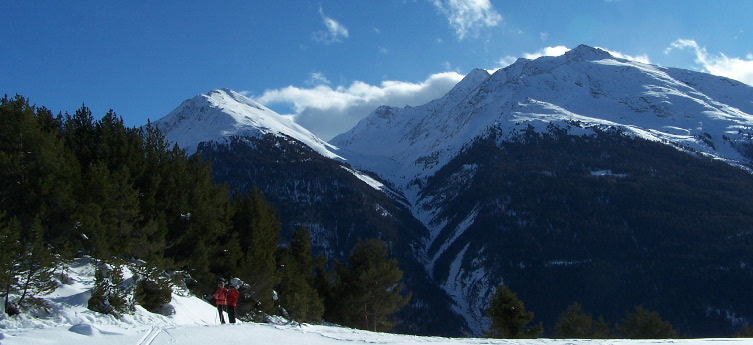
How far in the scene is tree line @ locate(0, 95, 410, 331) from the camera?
18.0 meters

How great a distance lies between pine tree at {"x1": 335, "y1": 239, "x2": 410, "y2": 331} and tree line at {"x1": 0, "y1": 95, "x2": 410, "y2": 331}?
10cm

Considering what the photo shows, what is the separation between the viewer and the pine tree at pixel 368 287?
142 feet

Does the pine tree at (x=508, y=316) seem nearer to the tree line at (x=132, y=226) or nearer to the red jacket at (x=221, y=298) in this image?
the tree line at (x=132, y=226)

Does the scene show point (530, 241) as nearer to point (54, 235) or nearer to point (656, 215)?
point (656, 215)

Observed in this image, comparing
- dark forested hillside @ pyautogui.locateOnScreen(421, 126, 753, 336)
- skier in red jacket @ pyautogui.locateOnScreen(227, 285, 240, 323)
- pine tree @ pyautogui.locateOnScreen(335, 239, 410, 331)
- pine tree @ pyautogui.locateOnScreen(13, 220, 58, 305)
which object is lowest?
dark forested hillside @ pyautogui.locateOnScreen(421, 126, 753, 336)

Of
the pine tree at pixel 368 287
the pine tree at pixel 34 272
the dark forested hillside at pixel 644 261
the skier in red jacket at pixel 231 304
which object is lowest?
the dark forested hillside at pixel 644 261

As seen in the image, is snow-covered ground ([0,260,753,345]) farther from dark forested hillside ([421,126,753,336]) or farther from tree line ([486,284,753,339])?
dark forested hillside ([421,126,753,336])

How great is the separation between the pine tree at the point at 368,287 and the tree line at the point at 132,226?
10 centimetres

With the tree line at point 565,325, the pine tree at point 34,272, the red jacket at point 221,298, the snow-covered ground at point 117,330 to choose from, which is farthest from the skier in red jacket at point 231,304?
the tree line at point 565,325

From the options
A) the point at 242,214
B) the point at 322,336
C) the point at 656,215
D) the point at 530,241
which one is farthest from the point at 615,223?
the point at 322,336

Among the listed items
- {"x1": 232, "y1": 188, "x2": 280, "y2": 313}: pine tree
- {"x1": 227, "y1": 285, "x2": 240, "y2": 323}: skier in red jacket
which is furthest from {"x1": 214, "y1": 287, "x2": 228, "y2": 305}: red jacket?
{"x1": 232, "y1": 188, "x2": 280, "y2": 313}: pine tree

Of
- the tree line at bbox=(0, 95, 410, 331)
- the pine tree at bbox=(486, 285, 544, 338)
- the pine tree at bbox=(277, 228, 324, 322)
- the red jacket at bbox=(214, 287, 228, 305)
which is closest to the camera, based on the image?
the tree line at bbox=(0, 95, 410, 331)

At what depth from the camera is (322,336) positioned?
17969 mm

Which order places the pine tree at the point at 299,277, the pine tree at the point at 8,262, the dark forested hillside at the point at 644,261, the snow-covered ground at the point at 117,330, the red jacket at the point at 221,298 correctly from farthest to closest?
the dark forested hillside at the point at 644,261
the pine tree at the point at 299,277
the red jacket at the point at 221,298
the pine tree at the point at 8,262
the snow-covered ground at the point at 117,330
